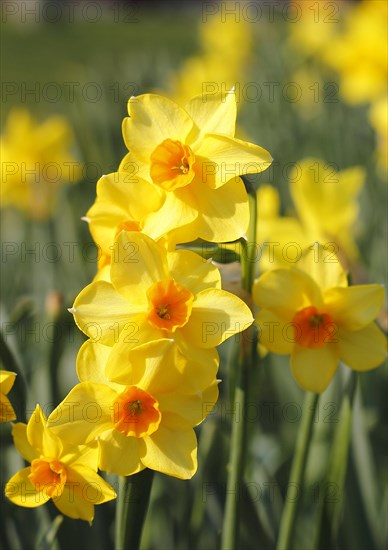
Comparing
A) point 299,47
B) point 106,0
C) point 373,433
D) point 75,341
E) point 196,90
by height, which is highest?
point 106,0

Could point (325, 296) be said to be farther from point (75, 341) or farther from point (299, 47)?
point (299, 47)

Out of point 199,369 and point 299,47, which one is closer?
point 199,369

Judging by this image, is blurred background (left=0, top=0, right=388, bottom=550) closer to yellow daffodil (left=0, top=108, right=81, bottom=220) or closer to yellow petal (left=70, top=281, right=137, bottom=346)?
yellow daffodil (left=0, top=108, right=81, bottom=220)

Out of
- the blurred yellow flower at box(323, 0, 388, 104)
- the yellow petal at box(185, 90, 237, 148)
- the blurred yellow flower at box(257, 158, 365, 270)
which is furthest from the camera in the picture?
the blurred yellow flower at box(323, 0, 388, 104)

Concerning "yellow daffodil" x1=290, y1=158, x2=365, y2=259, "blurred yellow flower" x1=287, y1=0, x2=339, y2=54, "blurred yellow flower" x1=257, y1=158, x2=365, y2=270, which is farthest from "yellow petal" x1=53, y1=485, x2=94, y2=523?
"blurred yellow flower" x1=287, y1=0, x2=339, y2=54

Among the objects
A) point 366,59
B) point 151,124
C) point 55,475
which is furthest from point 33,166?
point 55,475

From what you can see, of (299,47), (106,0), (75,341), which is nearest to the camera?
(75,341)

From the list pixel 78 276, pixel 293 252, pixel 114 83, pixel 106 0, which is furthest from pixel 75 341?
pixel 106 0

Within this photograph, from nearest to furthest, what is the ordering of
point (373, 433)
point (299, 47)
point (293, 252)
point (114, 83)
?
point (293, 252) → point (373, 433) → point (114, 83) → point (299, 47)
